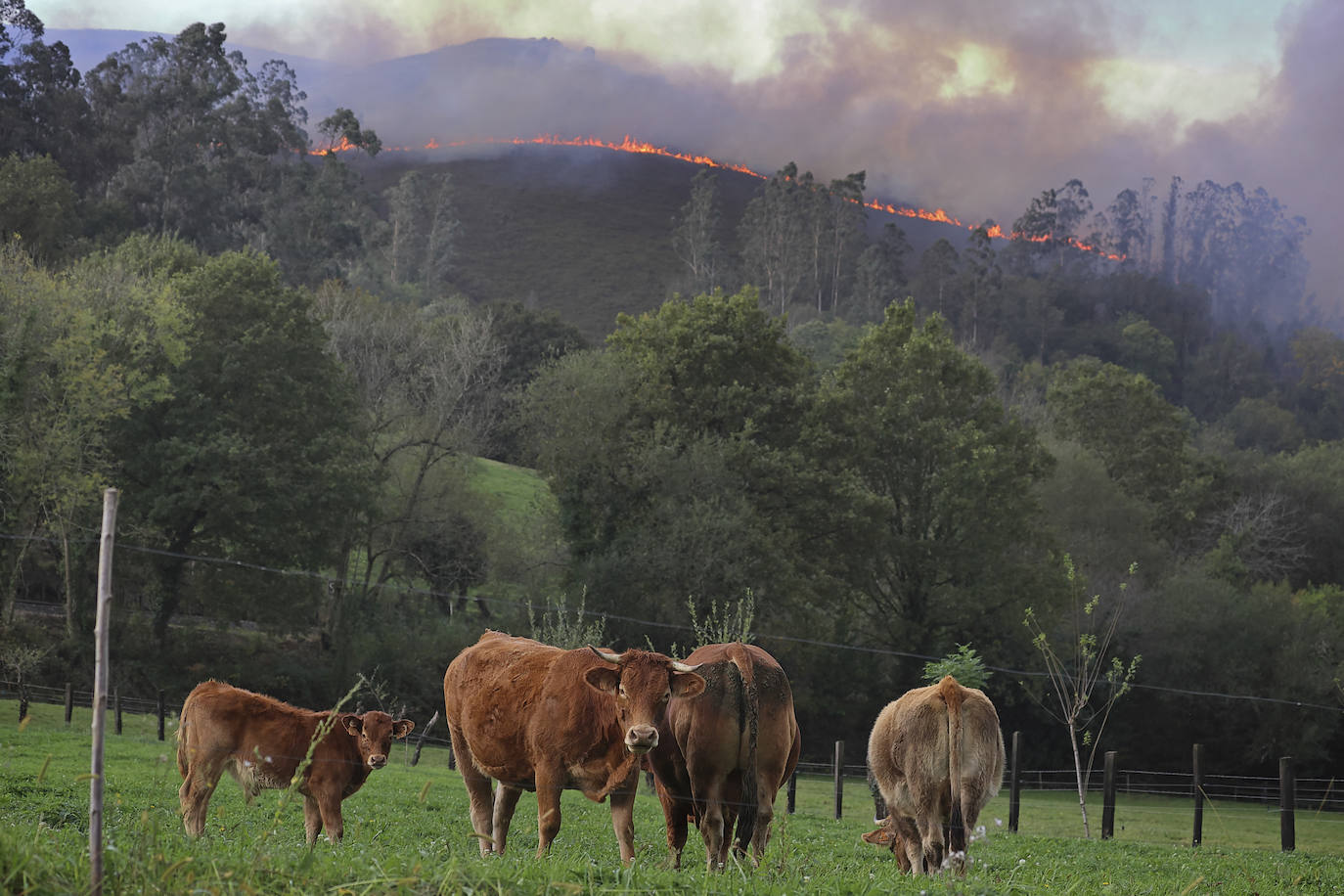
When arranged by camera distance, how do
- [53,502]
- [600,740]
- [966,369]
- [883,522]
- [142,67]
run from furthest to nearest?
[142,67], [966,369], [883,522], [53,502], [600,740]

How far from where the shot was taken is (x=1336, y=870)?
13969 millimetres

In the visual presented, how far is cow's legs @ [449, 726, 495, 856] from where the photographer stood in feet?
33.5

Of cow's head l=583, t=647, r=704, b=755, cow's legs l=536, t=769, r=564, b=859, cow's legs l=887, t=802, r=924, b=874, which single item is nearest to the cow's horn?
cow's head l=583, t=647, r=704, b=755

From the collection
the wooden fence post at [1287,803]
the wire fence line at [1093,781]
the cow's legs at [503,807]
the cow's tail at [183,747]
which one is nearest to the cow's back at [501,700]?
the cow's legs at [503,807]

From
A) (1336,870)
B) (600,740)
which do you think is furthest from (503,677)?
(1336,870)

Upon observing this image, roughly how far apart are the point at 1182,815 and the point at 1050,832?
8.22 metres

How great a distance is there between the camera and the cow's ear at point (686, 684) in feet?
28.1

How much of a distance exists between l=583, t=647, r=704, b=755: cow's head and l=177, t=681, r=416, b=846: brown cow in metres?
2.92

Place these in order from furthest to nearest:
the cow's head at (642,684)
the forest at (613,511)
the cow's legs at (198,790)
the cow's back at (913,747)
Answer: the forest at (613,511) < the cow's back at (913,747) < the cow's legs at (198,790) < the cow's head at (642,684)

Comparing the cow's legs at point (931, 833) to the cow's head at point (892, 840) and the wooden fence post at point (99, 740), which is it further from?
the wooden fence post at point (99, 740)

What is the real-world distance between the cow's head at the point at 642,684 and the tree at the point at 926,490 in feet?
108

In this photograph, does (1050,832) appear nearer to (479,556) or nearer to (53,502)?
(479,556)

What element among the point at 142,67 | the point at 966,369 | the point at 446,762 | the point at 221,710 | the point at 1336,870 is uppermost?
the point at 142,67

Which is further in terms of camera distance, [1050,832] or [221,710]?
[1050,832]
